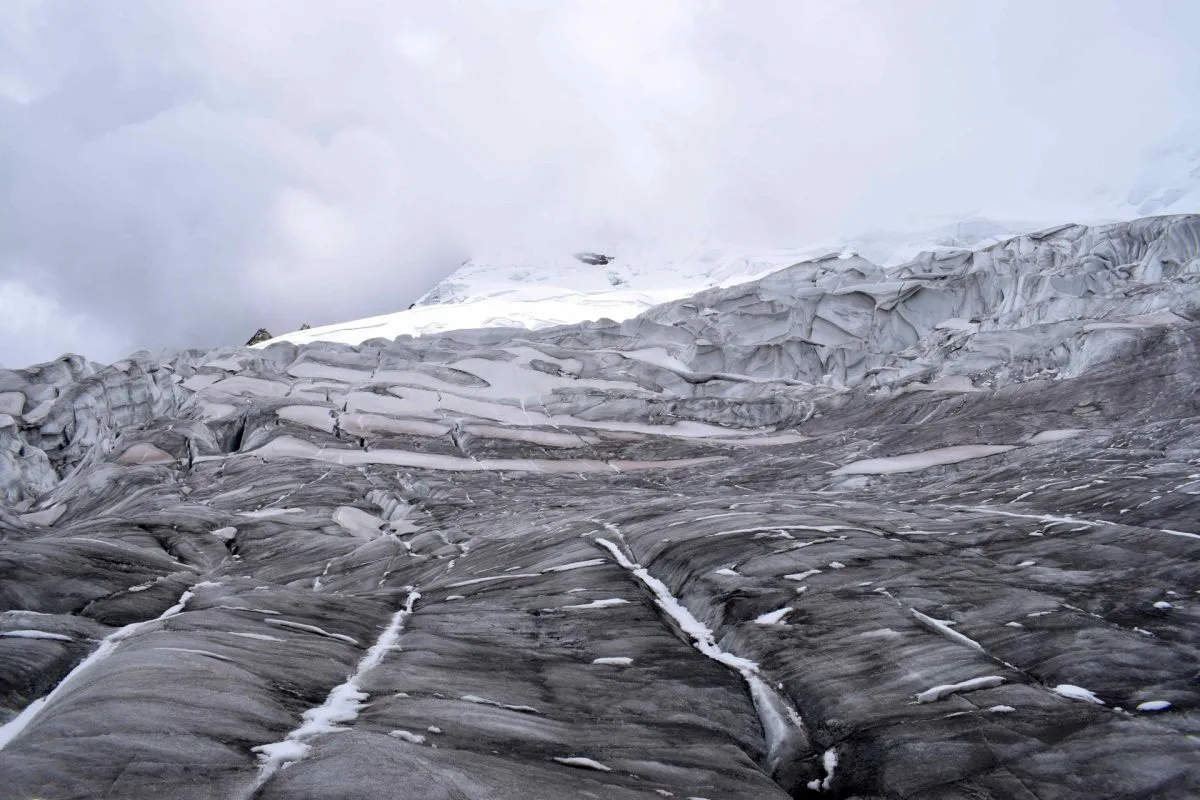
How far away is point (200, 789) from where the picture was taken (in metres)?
7.50

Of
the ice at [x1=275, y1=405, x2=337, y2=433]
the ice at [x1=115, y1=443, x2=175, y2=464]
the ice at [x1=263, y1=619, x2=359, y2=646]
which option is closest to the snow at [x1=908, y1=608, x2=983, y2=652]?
the ice at [x1=263, y1=619, x2=359, y2=646]

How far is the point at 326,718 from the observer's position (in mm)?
9648

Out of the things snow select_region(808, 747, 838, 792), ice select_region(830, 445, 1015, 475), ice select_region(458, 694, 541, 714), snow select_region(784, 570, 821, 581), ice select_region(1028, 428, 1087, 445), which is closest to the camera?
snow select_region(808, 747, 838, 792)

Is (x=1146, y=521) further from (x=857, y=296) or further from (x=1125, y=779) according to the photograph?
(x=857, y=296)

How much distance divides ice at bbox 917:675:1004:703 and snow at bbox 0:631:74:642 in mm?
11594

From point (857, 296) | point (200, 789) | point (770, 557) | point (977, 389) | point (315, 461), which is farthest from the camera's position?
point (857, 296)

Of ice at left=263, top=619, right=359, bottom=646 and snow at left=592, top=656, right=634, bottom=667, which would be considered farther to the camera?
ice at left=263, top=619, right=359, bottom=646

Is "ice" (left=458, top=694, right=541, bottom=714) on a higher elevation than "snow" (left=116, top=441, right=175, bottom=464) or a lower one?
lower

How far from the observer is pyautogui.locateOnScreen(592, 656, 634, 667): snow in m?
12.9

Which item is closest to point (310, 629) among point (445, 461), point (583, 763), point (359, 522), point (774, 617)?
point (583, 763)

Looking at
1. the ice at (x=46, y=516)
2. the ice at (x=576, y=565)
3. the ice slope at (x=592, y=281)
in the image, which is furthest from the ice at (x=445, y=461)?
the ice slope at (x=592, y=281)

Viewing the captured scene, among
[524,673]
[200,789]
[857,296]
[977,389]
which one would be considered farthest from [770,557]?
[857,296]

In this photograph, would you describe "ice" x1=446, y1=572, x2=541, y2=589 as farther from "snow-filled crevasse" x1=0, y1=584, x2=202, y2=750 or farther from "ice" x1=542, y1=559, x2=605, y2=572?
"snow-filled crevasse" x1=0, y1=584, x2=202, y2=750

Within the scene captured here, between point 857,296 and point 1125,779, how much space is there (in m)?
74.4
